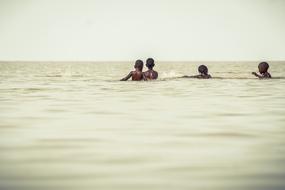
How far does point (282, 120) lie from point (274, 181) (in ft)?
13.7

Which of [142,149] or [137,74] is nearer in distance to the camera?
[142,149]

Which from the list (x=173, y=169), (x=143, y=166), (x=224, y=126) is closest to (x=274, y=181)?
(x=173, y=169)

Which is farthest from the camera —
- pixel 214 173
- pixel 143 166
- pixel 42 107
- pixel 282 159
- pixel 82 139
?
pixel 42 107

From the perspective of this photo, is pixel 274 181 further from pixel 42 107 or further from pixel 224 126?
pixel 42 107

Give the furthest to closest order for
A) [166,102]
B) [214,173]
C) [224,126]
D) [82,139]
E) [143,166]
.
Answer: [166,102], [224,126], [82,139], [143,166], [214,173]

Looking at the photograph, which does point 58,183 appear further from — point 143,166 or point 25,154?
point 25,154

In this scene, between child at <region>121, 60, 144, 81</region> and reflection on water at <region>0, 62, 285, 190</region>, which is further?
child at <region>121, 60, 144, 81</region>

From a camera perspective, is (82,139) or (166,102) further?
(166,102)

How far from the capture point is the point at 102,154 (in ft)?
15.4

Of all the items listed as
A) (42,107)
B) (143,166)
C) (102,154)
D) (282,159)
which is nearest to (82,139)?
(102,154)

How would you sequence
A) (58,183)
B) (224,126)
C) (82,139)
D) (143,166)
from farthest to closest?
1. (224,126)
2. (82,139)
3. (143,166)
4. (58,183)

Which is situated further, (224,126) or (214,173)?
(224,126)

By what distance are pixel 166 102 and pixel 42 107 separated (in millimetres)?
3072

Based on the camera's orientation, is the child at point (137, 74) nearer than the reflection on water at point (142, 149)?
No
